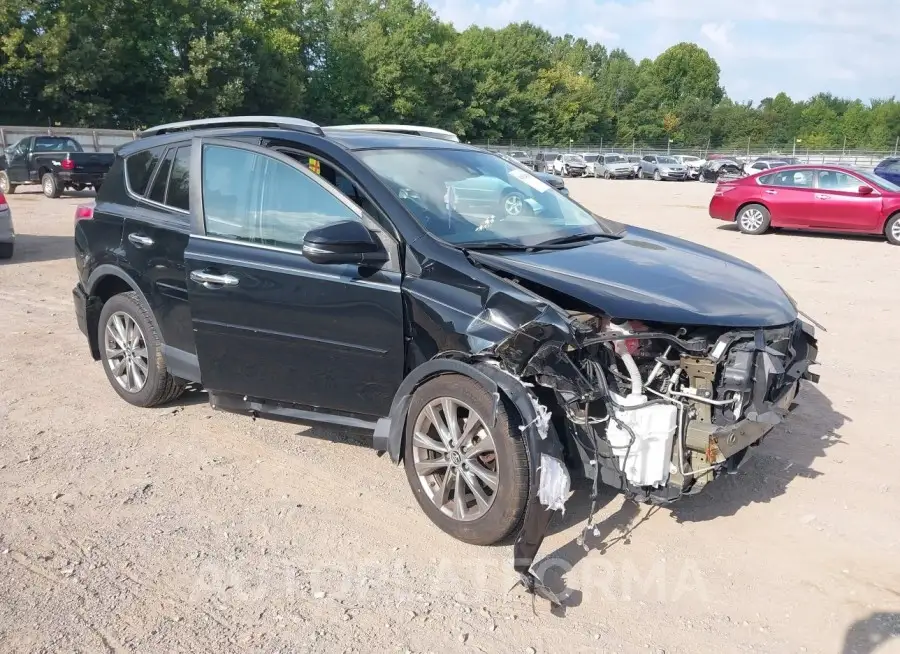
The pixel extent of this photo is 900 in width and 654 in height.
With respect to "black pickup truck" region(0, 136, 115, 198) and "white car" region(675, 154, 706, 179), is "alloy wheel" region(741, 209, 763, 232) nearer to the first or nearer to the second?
"black pickup truck" region(0, 136, 115, 198)

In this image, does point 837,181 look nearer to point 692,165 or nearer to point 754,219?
point 754,219

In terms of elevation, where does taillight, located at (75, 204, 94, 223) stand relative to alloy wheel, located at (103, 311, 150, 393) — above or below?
above

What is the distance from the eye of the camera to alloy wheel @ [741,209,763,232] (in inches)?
619

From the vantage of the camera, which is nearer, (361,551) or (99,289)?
(361,551)

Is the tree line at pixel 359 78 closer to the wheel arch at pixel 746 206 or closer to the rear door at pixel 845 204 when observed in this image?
the wheel arch at pixel 746 206

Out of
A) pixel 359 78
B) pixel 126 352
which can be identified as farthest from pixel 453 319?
pixel 359 78

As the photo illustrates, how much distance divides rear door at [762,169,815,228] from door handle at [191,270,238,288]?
45.7 ft

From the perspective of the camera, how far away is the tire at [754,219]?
616 inches

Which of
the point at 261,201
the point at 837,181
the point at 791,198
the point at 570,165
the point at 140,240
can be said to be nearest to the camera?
the point at 261,201

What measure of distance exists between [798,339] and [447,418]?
202cm

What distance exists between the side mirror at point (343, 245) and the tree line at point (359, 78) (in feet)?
134

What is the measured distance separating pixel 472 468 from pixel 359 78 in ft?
202

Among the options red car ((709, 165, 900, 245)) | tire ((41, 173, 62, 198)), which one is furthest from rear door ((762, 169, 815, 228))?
tire ((41, 173, 62, 198))

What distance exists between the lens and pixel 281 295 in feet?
13.2
